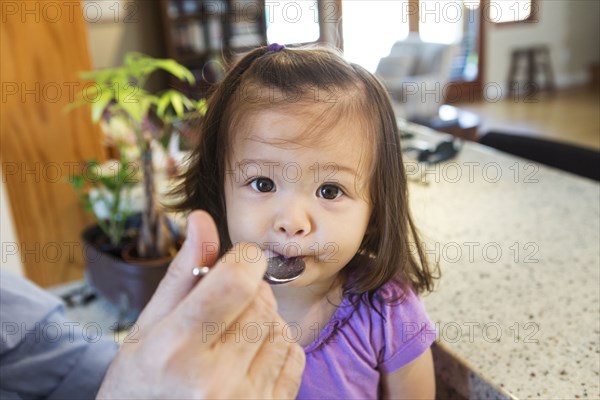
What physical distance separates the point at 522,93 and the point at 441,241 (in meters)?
Answer: 6.34

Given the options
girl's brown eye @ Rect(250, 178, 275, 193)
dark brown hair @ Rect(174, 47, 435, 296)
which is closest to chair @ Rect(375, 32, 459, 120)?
dark brown hair @ Rect(174, 47, 435, 296)

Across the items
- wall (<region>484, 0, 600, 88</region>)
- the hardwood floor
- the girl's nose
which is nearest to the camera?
the girl's nose

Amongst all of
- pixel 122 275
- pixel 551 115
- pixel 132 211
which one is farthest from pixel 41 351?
pixel 551 115

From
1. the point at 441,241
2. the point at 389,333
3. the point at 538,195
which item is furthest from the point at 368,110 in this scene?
the point at 538,195

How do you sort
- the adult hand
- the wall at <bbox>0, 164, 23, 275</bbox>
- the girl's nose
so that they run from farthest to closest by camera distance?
the wall at <bbox>0, 164, 23, 275</bbox> < the girl's nose < the adult hand

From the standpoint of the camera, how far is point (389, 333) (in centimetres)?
73

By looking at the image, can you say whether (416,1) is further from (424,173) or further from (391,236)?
(391,236)

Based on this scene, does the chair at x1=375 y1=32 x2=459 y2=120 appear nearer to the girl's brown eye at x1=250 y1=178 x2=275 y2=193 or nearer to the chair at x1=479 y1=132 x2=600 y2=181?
the chair at x1=479 y1=132 x2=600 y2=181

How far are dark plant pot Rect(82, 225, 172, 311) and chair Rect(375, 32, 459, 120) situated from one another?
3.46m

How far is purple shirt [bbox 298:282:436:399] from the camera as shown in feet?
2.38

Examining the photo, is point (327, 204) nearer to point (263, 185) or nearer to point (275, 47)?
point (263, 185)

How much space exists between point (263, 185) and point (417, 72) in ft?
15.0

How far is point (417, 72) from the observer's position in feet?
16.3

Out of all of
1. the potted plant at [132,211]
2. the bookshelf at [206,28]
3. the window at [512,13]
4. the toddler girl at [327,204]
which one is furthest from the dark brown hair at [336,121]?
the window at [512,13]
